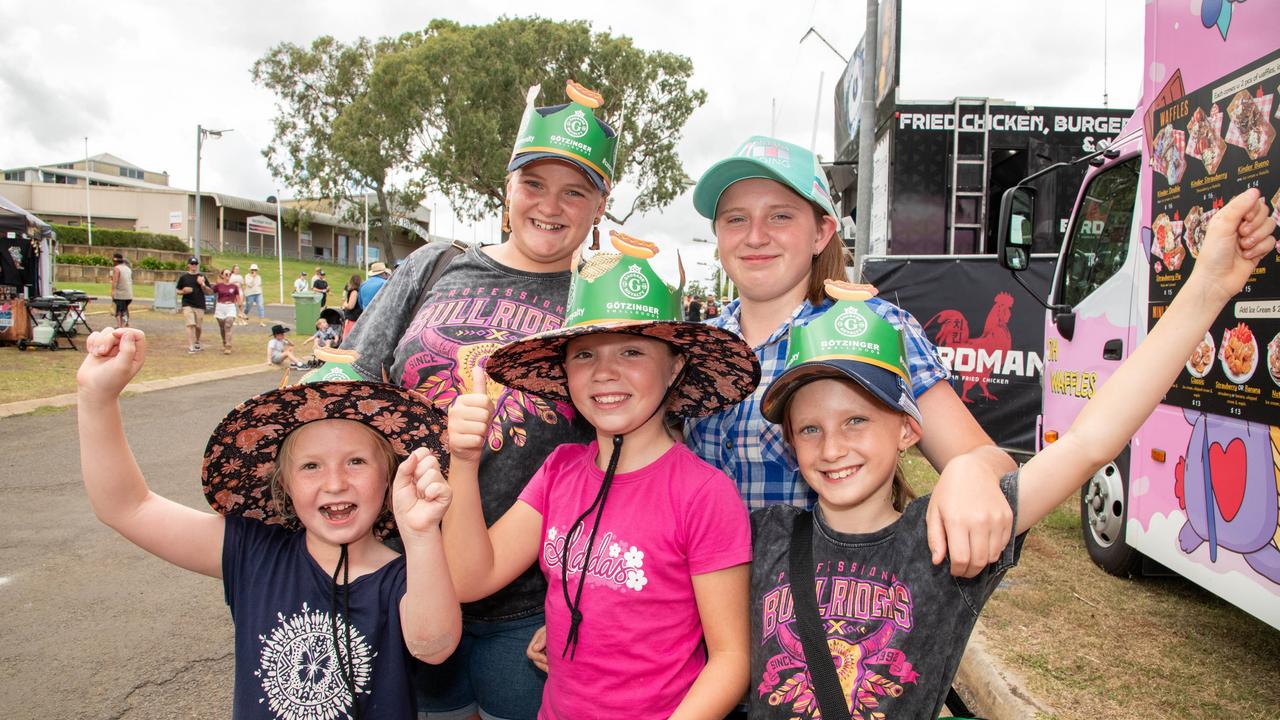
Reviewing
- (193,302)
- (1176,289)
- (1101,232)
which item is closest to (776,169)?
(1176,289)

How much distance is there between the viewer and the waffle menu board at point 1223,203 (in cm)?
297

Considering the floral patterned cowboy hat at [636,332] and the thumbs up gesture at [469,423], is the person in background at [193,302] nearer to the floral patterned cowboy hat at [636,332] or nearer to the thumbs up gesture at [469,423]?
the floral patterned cowboy hat at [636,332]

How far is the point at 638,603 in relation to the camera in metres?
1.83

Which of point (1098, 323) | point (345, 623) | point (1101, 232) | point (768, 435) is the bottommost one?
point (345, 623)

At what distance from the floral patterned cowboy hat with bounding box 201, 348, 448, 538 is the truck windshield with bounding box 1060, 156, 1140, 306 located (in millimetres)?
4190

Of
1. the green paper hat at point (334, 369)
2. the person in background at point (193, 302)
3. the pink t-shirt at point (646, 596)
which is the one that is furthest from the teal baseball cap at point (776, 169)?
the person in background at point (193, 302)

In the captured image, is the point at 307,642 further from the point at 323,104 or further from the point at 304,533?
the point at 323,104

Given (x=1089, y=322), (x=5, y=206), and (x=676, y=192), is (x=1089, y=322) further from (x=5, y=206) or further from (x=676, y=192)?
(x=676, y=192)

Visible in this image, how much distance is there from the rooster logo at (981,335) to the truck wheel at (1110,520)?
3.53m

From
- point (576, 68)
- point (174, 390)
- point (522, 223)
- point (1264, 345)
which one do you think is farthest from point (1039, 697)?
point (576, 68)

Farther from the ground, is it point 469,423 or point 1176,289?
Answer: point 1176,289

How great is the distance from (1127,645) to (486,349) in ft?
12.0

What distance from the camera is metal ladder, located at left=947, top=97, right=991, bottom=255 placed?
9812 millimetres

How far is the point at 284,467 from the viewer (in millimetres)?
2102
